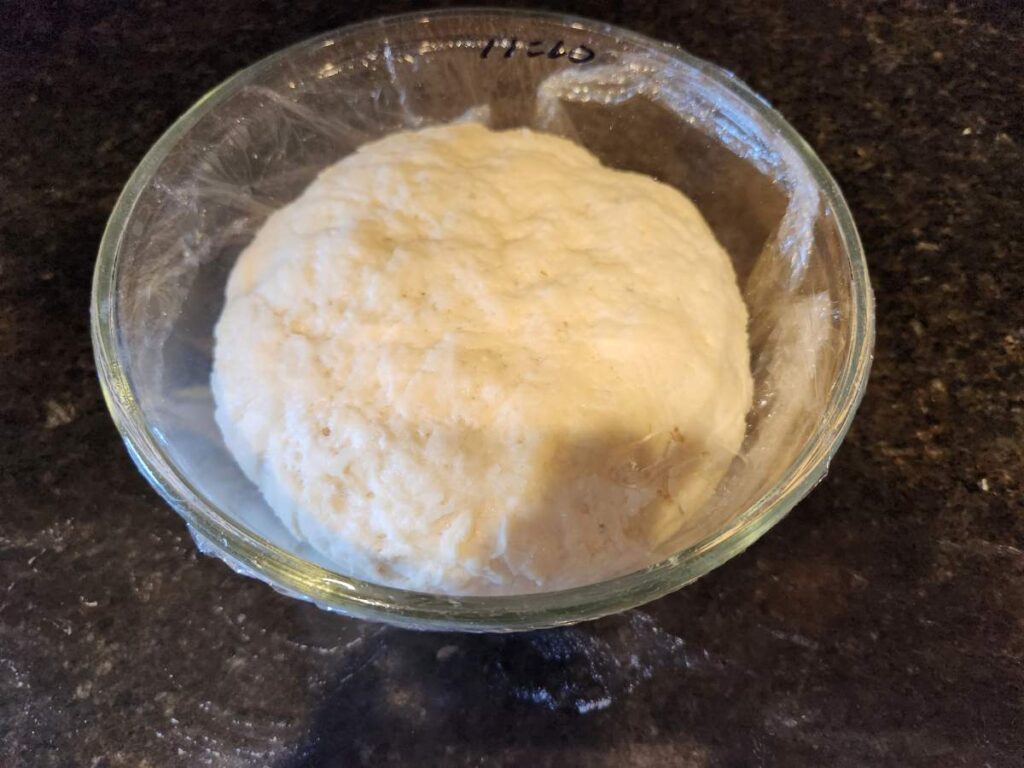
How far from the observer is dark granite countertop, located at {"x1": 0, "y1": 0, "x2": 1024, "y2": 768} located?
0.79m

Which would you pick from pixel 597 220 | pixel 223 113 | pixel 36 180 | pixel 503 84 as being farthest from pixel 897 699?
pixel 36 180

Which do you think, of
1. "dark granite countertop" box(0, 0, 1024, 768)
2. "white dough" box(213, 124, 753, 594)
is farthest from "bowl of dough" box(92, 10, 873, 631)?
"dark granite countertop" box(0, 0, 1024, 768)

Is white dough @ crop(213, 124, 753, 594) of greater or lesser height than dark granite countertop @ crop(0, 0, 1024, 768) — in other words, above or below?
above

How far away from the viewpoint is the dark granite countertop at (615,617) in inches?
31.2

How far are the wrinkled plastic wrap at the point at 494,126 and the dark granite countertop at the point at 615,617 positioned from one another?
0.13m

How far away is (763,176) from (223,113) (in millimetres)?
692

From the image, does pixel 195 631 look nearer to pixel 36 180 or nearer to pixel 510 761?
pixel 510 761

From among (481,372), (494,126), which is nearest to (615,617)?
(481,372)

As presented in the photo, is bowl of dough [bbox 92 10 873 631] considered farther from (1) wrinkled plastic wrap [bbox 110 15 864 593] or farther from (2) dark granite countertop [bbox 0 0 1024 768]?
→ (2) dark granite countertop [bbox 0 0 1024 768]

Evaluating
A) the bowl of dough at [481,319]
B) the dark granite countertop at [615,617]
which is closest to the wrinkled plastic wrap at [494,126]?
the bowl of dough at [481,319]

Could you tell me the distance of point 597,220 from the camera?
927 mm

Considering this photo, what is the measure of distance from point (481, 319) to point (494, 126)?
0.41 meters

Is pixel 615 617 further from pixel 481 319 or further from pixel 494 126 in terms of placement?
pixel 494 126

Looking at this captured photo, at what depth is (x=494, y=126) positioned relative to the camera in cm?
111
